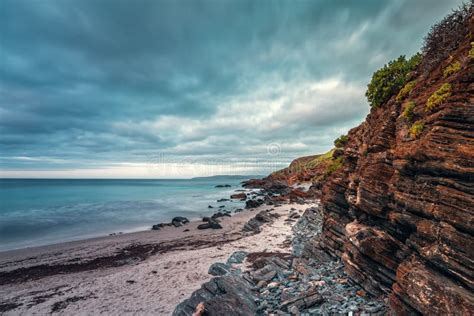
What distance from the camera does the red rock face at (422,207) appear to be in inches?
229

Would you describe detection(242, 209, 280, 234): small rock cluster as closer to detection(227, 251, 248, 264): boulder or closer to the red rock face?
detection(227, 251, 248, 264): boulder

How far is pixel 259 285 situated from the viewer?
458 inches

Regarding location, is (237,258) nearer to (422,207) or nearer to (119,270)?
(119,270)

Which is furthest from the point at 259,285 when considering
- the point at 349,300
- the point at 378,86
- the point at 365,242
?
the point at 378,86

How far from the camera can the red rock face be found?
5.82m

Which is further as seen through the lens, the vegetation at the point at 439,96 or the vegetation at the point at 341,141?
the vegetation at the point at 341,141

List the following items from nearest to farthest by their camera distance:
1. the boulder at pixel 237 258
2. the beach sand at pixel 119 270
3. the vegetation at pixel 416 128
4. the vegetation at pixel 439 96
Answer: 1. the vegetation at pixel 439 96
2. the vegetation at pixel 416 128
3. the beach sand at pixel 119 270
4. the boulder at pixel 237 258

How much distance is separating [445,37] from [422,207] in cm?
682

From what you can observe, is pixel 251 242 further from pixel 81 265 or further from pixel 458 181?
pixel 458 181

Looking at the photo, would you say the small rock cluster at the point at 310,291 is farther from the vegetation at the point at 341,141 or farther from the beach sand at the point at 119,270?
the vegetation at the point at 341,141

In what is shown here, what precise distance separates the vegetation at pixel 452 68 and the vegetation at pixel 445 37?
4.12 feet

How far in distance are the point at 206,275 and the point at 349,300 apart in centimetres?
894

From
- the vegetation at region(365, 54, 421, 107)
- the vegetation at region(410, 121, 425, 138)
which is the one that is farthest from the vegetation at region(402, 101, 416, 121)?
the vegetation at region(365, 54, 421, 107)

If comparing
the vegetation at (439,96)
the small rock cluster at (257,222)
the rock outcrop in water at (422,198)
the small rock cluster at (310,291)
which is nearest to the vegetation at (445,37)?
the rock outcrop in water at (422,198)
